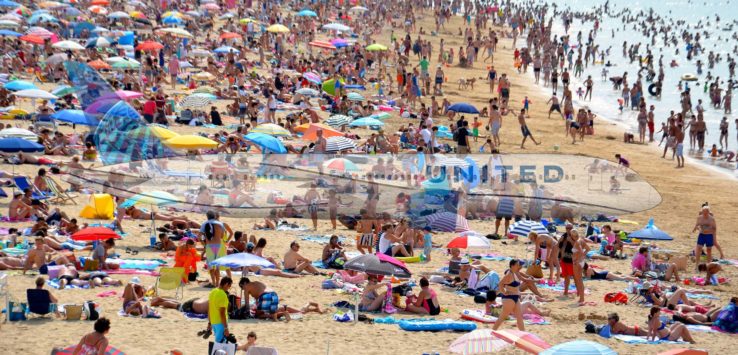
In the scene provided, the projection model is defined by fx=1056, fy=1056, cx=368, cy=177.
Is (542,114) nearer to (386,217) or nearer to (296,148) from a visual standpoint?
(296,148)

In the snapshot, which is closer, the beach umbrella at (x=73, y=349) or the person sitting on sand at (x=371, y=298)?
the beach umbrella at (x=73, y=349)

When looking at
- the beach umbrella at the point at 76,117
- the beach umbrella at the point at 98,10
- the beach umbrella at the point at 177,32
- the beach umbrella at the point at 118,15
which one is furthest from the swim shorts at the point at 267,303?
the beach umbrella at the point at 98,10

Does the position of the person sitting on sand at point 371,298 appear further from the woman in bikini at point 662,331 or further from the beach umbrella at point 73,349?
the beach umbrella at point 73,349

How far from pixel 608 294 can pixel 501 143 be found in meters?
12.4

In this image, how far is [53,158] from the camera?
1856cm

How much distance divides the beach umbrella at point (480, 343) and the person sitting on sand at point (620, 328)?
7.48 ft

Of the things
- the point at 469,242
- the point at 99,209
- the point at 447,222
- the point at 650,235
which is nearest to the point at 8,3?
the point at 99,209

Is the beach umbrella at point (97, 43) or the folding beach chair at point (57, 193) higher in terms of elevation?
A: the beach umbrella at point (97, 43)

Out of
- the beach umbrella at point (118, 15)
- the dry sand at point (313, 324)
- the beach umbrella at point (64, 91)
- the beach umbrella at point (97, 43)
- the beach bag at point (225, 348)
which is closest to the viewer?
the beach bag at point (225, 348)

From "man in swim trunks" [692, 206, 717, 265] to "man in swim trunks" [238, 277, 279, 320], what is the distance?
715 centimetres

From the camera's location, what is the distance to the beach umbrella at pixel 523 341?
864 centimetres

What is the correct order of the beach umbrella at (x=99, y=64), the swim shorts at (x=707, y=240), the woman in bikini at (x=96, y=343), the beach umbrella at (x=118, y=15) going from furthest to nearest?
the beach umbrella at (x=118, y=15) < the beach umbrella at (x=99, y=64) < the swim shorts at (x=707, y=240) < the woman in bikini at (x=96, y=343)

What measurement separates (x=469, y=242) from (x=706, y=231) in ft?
12.3

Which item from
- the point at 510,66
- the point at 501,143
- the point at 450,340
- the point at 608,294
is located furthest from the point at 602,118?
the point at 450,340
